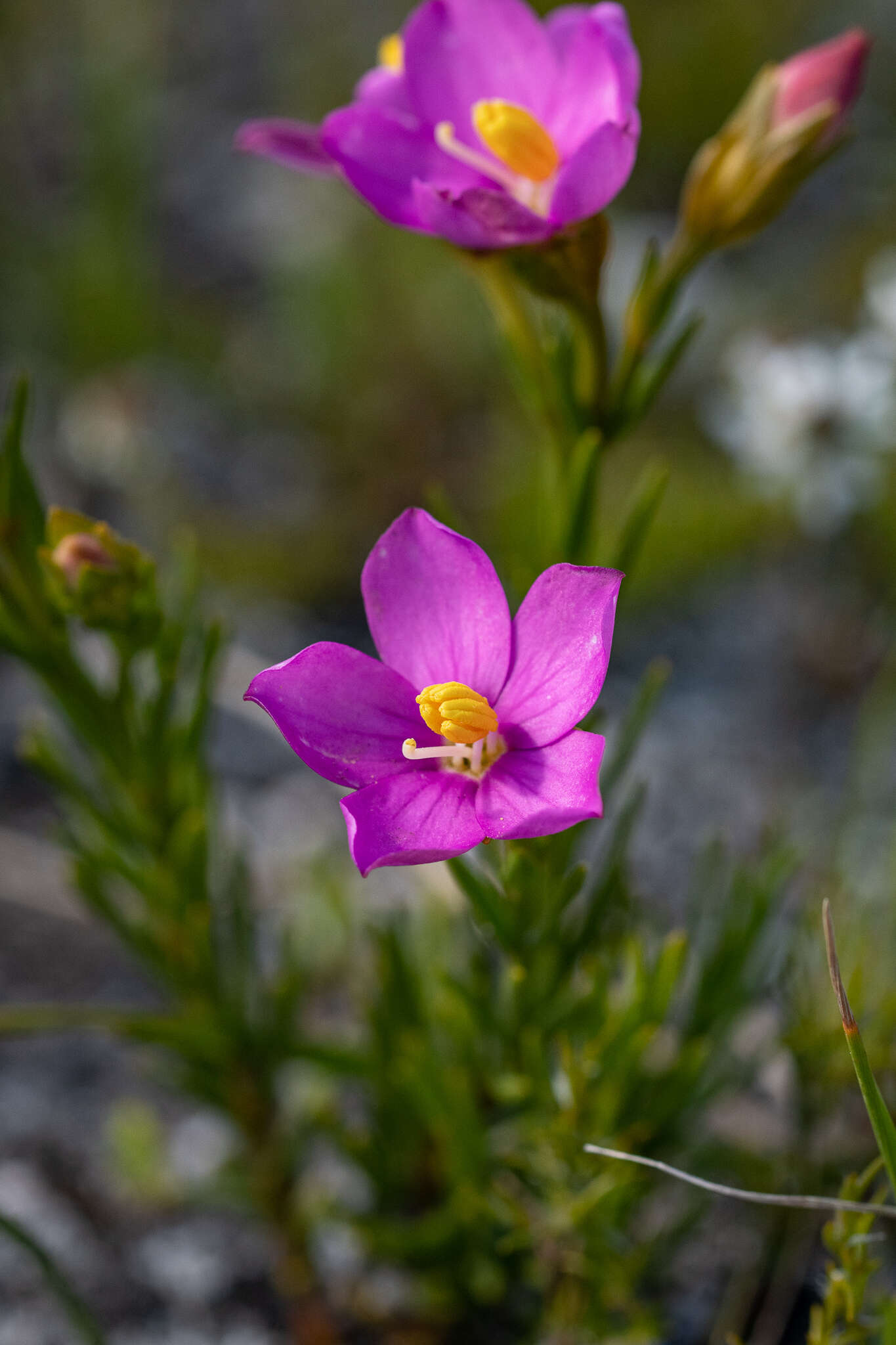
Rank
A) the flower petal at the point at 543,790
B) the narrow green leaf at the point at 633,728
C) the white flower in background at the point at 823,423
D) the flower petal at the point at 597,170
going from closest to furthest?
1. the flower petal at the point at 543,790
2. the flower petal at the point at 597,170
3. the narrow green leaf at the point at 633,728
4. the white flower in background at the point at 823,423

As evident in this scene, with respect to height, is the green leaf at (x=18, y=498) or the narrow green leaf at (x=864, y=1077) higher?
the green leaf at (x=18, y=498)

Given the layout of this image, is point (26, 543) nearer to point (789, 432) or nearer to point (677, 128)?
point (789, 432)

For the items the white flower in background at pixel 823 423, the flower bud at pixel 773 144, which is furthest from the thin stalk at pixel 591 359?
the white flower in background at pixel 823 423

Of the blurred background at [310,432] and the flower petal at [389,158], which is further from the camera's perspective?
the blurred background at [310,432]

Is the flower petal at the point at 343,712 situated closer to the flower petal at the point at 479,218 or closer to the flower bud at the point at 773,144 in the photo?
the flower petal at the point at 479,218

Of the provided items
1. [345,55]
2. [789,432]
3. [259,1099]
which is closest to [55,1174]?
[259,1099]

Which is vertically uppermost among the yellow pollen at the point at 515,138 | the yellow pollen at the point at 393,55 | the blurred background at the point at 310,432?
the yellow pollen at the point at 393,55

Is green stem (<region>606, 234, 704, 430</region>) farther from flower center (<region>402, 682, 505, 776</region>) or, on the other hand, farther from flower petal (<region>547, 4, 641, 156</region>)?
flower center (<region>402, 682, 505, 776</region>)
